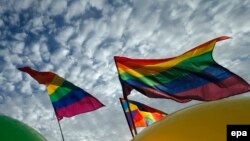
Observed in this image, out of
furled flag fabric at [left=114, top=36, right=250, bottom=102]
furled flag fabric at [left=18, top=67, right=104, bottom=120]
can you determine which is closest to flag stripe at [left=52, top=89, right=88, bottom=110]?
furled flag fabric at [left=18, top=67, right=104, bottom=120]

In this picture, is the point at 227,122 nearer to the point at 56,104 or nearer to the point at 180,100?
the point at 180,100

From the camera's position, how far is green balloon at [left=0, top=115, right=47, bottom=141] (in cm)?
730

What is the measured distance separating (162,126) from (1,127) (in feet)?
12.6

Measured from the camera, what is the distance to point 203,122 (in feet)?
16.5

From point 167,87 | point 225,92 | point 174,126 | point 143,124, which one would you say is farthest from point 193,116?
point 143,124

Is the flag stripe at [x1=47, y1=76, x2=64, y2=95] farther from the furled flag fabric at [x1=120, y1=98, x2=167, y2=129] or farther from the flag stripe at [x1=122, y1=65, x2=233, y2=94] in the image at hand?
the flag stripe at [x1=122, y1=65, x2=233, y2=94]

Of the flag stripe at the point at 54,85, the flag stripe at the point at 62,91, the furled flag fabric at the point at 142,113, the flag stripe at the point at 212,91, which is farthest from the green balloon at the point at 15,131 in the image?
the furled flag fabric at the point at 142,113

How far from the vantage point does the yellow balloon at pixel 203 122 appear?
15.9 feet

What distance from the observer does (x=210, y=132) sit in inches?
189

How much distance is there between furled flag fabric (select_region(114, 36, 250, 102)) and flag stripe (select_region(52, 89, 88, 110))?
1551 millimetres

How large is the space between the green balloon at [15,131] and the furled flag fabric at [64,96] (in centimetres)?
355

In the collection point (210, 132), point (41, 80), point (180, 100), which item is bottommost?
point (210, 132)

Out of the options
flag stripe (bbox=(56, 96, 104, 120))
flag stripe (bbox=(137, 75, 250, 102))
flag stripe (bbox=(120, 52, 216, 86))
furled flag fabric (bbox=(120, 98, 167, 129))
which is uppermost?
flag stripe (bbox=(120, 52, 216, 86))

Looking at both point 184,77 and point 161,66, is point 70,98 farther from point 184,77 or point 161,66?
point 184,77
